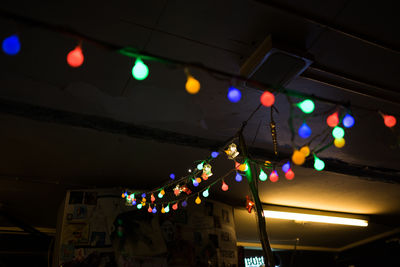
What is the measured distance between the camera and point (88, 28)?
2.20 meters

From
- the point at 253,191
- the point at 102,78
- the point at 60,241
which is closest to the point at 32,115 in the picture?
the point at 102,78

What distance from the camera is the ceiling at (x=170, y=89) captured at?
2.14m

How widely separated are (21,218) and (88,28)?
492cm

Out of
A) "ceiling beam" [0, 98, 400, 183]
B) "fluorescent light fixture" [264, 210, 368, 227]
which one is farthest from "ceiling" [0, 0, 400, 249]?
"fluorescent light fixture" [264, 210, 368, 227]

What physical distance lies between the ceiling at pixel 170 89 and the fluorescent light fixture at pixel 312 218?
3.59 ft

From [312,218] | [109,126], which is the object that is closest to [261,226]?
[109,126]

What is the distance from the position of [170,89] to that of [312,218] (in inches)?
182

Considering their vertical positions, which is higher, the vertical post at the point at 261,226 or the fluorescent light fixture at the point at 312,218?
the fluorescent light fixture at the point at 312,218

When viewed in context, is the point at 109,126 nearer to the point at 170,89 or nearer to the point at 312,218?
the point at 170,89

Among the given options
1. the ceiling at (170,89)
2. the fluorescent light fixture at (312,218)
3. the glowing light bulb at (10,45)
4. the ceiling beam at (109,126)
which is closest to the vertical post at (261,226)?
the ceiling at (170,89)

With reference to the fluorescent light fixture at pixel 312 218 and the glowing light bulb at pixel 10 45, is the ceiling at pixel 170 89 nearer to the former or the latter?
the glowing light bulb at pixel 10 45

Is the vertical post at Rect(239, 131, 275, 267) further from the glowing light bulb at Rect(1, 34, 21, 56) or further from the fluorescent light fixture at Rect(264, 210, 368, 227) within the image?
the fluorescent light fixture at Rect(264, 210, 368, 227)

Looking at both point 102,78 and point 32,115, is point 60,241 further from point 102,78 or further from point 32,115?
point 102,78

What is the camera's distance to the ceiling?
7.02 feet
